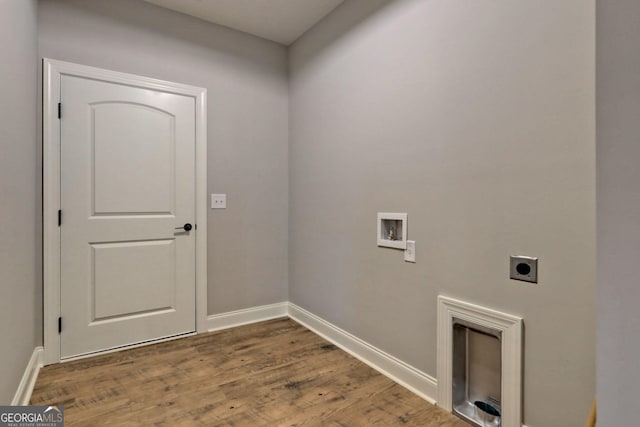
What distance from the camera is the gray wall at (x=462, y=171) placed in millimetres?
1390

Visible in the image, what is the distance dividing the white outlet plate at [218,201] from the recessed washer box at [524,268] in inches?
88.8

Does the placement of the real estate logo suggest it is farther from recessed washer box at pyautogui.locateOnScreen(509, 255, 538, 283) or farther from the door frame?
recessed washer box at pyautogui.locateOnScreen(509, 255, 538, 283)

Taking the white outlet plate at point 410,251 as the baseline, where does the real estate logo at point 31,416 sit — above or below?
below

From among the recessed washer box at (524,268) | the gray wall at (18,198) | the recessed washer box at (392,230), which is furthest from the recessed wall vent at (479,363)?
the gray wall at (18,198)

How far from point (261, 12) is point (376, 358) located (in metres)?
2.77

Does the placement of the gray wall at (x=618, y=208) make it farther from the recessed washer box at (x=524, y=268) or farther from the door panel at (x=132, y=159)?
the door panel at (x=132, y=159)

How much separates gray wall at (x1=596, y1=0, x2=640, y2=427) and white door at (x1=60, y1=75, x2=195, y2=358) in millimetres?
2690

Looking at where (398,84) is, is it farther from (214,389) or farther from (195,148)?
(214,389)

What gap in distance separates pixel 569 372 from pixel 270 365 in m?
1.69

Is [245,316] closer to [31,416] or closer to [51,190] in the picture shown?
[31,416]

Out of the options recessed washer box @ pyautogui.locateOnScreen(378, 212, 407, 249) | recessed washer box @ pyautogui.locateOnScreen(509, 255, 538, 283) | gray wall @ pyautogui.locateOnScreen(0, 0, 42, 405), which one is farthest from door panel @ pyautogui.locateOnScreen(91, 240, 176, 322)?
recessed washer box @ pyautogui.locateOnScreen(509, 255, 538, 283)

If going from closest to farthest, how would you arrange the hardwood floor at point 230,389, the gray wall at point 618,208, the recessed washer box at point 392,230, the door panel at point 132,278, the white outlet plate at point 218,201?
the gray wall at point 618,208
the hardwood floor at point 230,389
the recessed washer box at point 392,230
the door panel at point 132,278
the white outlet plate at point 218,201

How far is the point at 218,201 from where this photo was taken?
2969mm

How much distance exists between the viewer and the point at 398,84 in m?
2.14
